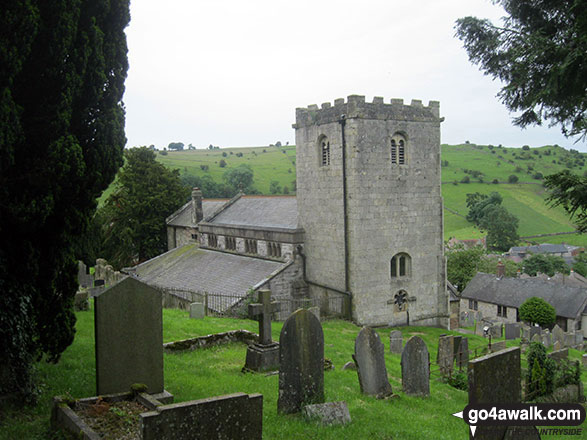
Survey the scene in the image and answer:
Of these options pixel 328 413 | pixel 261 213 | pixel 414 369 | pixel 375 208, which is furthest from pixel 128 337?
pixel 261 213

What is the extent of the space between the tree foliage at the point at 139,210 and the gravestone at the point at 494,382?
3283 cm

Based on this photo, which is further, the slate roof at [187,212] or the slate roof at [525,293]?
the slate roof at [525,293]

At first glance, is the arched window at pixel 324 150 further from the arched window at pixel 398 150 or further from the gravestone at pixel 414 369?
the gravestone at pixel 414 369

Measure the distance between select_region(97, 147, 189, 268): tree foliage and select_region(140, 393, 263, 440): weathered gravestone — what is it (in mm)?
32091

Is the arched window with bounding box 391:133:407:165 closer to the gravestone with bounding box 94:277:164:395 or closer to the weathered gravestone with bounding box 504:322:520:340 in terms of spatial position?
the gravestone with bounding box 94:277:164:395

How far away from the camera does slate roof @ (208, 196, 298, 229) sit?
26.3 m

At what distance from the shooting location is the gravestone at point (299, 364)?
801cm

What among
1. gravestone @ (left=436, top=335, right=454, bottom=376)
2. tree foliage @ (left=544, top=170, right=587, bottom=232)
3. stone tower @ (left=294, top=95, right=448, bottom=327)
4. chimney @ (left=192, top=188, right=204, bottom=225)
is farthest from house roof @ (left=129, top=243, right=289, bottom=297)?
tree foliage @ (left=544, top=170, right=587, bottom=232)

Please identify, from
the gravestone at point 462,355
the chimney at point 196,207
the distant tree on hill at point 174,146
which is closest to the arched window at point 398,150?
the gravestone at point 462,355

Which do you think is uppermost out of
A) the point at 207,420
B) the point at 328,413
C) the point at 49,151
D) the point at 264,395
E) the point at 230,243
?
the point at 49,151

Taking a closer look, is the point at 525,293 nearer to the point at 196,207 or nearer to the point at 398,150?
the point at 398,150

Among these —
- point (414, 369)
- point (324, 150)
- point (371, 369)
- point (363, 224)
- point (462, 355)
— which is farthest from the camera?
point (324, 150)

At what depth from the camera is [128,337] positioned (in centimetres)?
766

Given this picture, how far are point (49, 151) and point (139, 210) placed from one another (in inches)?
1233
